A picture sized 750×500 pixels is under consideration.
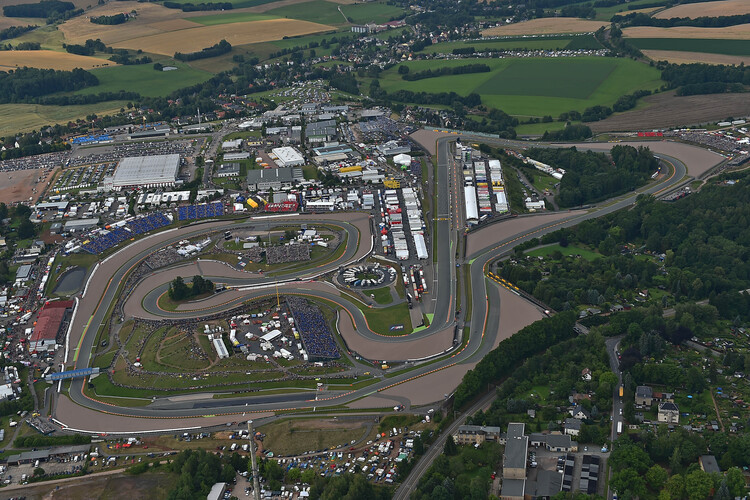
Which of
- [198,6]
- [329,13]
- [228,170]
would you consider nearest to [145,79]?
[228,170]

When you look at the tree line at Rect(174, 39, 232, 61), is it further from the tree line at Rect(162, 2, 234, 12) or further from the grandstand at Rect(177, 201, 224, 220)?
the grandstand at Rect(177, 201, 224, 220)

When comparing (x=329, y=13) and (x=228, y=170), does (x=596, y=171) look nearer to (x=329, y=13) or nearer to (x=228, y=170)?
(x=228, y=170)

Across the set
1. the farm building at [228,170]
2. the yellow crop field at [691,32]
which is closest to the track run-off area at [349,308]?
the farm building at [228,170]

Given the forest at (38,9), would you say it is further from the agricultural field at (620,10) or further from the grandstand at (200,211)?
the agricultural field at (620,10)

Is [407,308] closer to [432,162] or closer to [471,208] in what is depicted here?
[471,208]

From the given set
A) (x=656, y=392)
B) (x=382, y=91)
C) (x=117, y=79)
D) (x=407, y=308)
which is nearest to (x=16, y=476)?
(x=407, y=308)

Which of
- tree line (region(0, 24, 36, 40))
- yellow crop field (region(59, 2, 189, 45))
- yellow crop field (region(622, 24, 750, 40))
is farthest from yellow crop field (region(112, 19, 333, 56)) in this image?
yellow crop field (region(622, 24, 750, 40))
